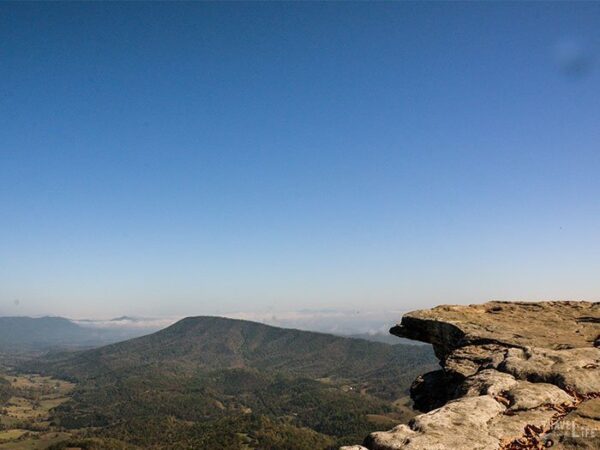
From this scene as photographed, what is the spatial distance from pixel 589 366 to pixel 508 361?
2618 mm

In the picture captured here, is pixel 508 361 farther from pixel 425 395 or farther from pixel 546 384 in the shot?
pixel 425 395

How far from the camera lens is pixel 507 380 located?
572 inches

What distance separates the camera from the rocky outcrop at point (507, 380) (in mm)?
10680

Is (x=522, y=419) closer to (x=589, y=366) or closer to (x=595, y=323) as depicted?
(x=589, y=366)

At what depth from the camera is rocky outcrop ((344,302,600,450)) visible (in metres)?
10.7

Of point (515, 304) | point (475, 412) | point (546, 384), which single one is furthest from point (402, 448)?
point (515, 304)

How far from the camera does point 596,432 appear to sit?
34.2 feet

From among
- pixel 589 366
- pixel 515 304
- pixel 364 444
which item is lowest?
pixel 364 444

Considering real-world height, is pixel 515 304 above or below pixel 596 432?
above

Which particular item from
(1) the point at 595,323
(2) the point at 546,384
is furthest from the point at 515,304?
(2) the point at 546,384

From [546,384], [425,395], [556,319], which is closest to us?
[546,384]

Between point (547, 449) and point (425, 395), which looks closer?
point (547, 449)

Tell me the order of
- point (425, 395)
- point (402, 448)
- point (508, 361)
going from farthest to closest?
point (425, 395)
point (508, 361)
point (402, 448)

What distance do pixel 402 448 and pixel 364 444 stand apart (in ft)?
4.37
